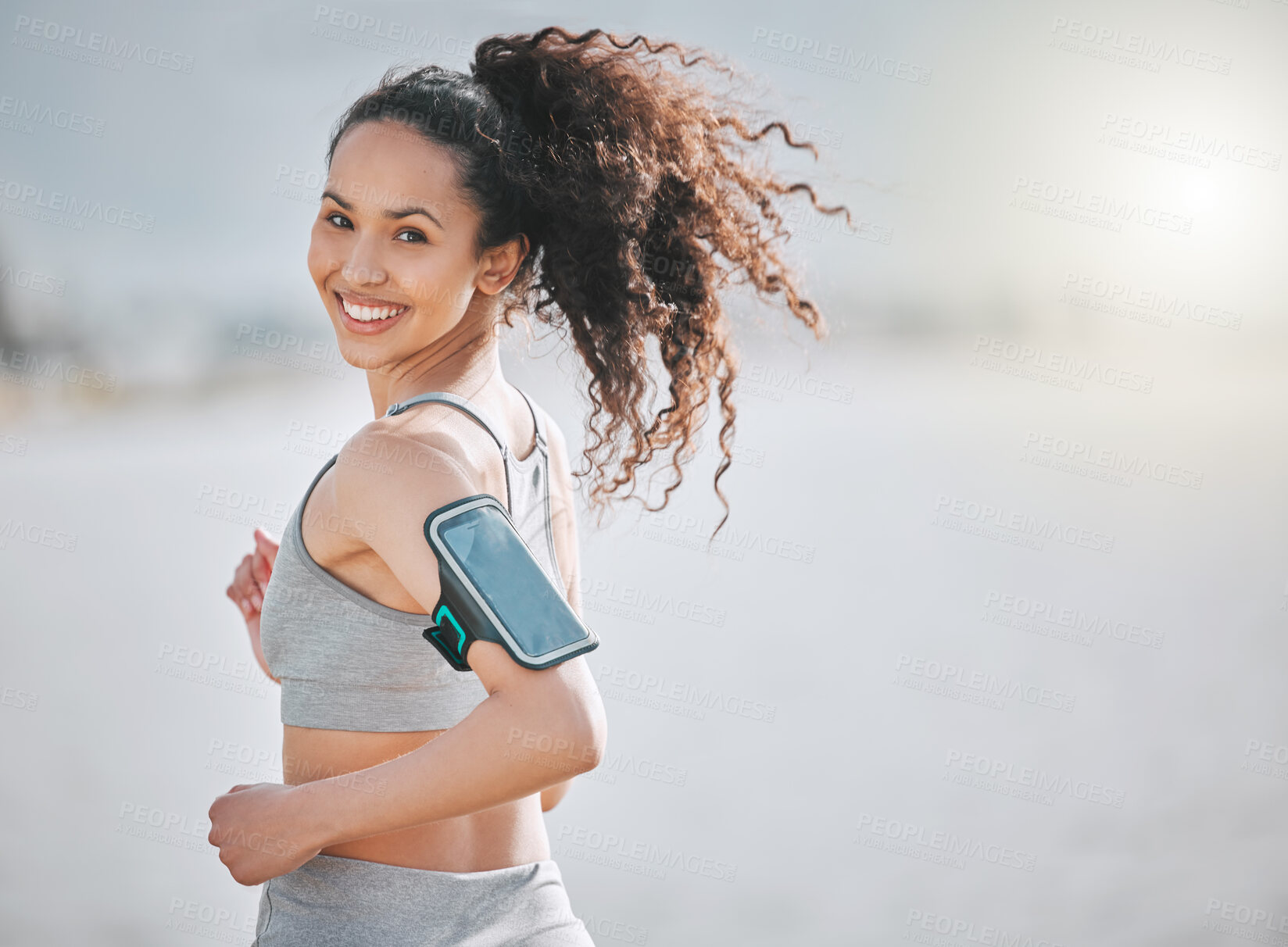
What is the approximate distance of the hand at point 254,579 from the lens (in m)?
1.67

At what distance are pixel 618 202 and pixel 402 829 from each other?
78cm

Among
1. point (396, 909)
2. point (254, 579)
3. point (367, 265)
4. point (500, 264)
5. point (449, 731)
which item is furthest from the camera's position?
point (254, 579)

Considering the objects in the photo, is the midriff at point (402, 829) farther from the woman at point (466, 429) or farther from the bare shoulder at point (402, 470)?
the bare shoulder at point (402, 470)

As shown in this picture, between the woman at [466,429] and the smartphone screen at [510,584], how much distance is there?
27 mm

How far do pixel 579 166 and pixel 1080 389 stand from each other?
12.6 m

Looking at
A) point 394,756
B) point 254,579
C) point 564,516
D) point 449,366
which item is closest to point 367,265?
point 449,366

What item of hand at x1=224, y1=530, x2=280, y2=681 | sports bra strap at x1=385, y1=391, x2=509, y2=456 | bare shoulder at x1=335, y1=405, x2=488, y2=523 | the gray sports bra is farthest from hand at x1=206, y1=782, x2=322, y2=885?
hand at x1=224, y1=530, x2=280, y2=681

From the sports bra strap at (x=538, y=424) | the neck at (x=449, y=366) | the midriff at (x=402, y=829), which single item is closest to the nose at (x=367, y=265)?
the neck at (x=449, y=366)

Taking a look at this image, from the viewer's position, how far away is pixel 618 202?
4.61 feet

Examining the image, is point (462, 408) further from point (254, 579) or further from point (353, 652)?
point (254, 579)

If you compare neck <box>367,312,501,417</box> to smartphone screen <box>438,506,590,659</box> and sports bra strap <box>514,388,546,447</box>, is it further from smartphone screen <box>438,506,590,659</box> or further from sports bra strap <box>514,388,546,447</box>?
smartphone screen <box>438,506,590,659</box>

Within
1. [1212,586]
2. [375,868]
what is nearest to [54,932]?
[375,868]

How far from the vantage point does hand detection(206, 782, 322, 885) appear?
104cm

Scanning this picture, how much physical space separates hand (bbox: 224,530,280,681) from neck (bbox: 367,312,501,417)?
1.38ft
